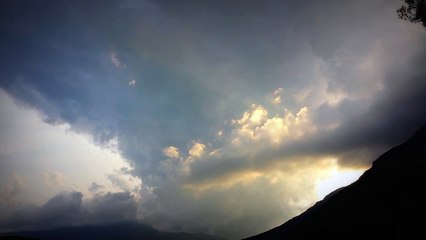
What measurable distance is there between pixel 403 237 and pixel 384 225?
47.3 ft

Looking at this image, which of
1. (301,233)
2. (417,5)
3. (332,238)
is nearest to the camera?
(417,5)

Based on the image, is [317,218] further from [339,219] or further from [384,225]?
[384,225]

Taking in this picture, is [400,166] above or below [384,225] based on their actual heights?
above

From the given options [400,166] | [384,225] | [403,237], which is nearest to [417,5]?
[403,237]

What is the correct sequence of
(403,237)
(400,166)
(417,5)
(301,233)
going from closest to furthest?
(417,5) → (403,237) → (301,233) → (400,166)

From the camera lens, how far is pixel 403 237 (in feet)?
374

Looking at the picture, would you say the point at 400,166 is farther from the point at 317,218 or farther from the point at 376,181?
the point at 317,218

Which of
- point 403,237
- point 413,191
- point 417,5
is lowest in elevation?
point 403,237

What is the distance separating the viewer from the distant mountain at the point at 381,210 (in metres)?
124

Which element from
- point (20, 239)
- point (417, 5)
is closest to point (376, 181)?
point (417, 5)

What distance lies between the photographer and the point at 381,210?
141000mm

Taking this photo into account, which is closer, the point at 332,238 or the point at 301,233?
the point at 332,238

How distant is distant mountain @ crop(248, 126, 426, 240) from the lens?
123625 millimetres

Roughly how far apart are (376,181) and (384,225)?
174 ft
